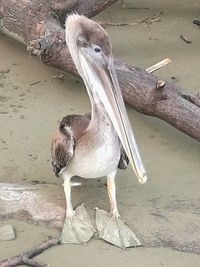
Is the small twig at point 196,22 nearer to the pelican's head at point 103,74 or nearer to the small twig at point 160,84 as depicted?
the small twig at point 160,84

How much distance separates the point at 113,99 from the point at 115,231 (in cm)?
66

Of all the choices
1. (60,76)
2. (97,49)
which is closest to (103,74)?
(97,49)

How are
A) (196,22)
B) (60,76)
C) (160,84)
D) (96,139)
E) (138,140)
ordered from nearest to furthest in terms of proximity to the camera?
1. (96,139)
2. (160,84)
3. (138,140)
4. (60,76)
5. (196,22)

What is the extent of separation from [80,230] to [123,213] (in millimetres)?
258

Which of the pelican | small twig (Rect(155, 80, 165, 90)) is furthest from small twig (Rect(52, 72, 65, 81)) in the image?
the pelican

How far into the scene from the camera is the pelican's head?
10.2ft

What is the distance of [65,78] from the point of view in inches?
199

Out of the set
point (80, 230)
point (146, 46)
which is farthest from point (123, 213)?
point (146, 46)

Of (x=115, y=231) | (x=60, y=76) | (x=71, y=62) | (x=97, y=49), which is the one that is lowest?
(x=60, y=76)

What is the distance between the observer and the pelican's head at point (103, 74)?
3.11 meters

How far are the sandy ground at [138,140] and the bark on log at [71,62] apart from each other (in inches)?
8.7

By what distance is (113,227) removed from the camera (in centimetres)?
338

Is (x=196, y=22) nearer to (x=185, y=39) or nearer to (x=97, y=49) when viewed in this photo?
(x=185, y=39)

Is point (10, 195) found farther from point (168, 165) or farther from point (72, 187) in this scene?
point (168, 165)
